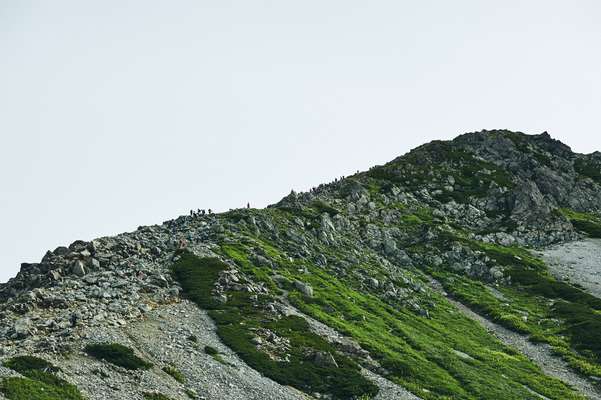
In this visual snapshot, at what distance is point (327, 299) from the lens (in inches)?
2847

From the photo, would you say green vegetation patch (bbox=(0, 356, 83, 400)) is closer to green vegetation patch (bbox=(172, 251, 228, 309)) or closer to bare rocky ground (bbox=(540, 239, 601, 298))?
green vegetation patch (bbox=(172, 251, 228, 309))

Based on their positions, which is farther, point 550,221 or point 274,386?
point 550,221

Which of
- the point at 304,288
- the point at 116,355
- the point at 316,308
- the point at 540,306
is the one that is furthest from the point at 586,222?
the point at 116,355

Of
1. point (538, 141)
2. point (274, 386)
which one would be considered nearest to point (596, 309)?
Answer: point (274, 386)

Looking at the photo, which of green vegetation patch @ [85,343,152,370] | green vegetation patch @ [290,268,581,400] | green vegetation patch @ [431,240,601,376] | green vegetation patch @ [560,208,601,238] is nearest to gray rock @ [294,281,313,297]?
green vegetation patch @ [290,268,581,400]

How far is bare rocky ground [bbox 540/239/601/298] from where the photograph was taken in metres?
106

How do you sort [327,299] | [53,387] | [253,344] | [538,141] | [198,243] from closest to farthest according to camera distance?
[53,387]
[253,344]
[327,299]
[198,243]
[538,141]

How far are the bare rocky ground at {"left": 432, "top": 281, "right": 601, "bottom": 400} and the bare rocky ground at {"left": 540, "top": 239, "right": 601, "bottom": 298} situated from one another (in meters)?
26.9

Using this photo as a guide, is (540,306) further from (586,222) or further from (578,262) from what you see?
(586,222)

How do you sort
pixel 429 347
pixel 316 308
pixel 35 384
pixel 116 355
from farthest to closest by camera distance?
pixel 316 308, pixel 429 347, pixel 116 355, pixel 35 384

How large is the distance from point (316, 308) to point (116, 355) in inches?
1135

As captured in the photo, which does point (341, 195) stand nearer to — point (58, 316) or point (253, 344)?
point (253, 344)

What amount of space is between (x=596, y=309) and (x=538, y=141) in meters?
104

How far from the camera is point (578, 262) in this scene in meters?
116
